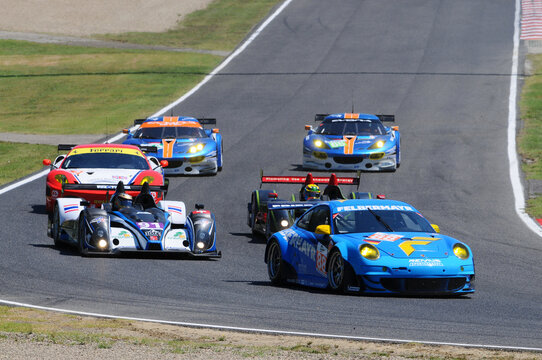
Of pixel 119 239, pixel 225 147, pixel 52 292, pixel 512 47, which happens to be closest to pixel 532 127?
pixel 225 147

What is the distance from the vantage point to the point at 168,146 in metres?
26.9

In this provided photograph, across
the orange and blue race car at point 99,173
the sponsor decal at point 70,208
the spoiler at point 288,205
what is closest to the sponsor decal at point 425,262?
the spoiler at point 288,205

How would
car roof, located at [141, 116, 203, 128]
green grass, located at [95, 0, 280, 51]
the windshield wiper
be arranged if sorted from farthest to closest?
green grass, located at [95, 0, 280, 51]
car roof, located at [141, 116, 203, 128]
the windshield wiper

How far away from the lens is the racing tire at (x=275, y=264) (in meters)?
13.8

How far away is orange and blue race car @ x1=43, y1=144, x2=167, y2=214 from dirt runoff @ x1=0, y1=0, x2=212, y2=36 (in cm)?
3579

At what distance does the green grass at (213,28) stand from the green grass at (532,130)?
49.7 feet

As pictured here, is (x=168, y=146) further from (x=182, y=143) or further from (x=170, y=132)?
(x=170, y=132)

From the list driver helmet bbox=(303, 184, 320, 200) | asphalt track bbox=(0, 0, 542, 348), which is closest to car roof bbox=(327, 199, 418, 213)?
asphalt track bbox=(0, 0, 542, 348)

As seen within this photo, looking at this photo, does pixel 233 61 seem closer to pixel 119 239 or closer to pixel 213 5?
pixel 213 5

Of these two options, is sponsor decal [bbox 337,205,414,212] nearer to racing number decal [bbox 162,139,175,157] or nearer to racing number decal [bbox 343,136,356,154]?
racing number decal [bbox 162,139,175,157]

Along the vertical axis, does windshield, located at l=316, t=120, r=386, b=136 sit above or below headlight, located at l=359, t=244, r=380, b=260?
above

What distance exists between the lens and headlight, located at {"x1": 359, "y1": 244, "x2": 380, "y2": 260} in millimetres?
12305

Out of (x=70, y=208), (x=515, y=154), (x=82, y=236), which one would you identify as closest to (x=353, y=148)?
(x=515, y=154)

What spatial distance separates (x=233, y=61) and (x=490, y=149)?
62.5 ft
